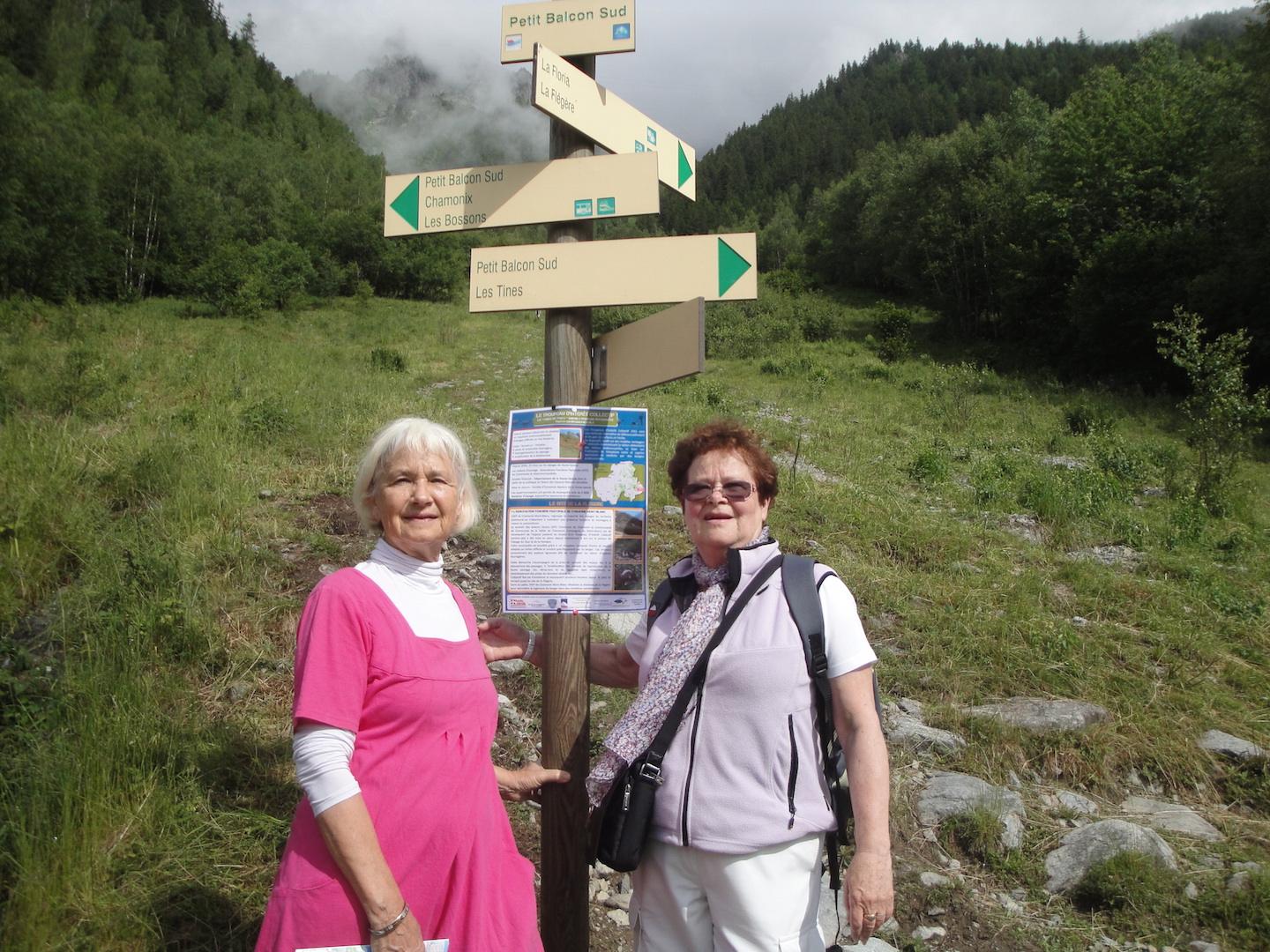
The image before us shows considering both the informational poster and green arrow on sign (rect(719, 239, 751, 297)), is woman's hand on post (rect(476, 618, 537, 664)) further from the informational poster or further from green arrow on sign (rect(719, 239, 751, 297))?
green arrow on sign (rect(719, 239, 751, 297))

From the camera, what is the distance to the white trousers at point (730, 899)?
5.43ft

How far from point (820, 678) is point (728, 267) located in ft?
3.75

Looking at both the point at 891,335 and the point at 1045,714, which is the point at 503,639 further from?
the point at 891,335

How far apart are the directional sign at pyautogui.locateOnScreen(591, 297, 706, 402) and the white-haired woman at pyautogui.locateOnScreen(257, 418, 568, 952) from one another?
1.85ft

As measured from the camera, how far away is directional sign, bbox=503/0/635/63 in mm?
2184

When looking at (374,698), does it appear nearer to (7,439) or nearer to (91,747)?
(91,747)

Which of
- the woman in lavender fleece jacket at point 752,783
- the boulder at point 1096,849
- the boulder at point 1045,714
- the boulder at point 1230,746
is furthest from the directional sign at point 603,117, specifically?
the boulder at point 1230,746

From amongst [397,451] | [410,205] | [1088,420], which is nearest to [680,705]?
[397,451]

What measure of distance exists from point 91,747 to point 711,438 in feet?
8.88

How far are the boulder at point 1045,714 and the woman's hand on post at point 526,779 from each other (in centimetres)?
290

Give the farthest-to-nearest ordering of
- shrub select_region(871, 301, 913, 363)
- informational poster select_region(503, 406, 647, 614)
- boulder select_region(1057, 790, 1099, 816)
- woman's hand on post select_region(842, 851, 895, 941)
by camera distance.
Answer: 1. shrub select_region(871, 301, 913, 363)
2. boulder select_region(1057, 790, 1099, 816)
3. informational poster select_region(503, 406, 647, 614)
4. woman's hand on post select_region(842, 851, 895, 941)

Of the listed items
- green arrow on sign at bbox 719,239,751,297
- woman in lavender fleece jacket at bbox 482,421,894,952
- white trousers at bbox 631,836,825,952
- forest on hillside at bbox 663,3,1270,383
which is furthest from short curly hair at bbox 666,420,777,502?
forest on hillside at bbox 663,3,1270,383

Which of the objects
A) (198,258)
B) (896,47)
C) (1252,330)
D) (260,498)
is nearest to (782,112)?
(896,47)

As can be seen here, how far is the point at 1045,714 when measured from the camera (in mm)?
4031
